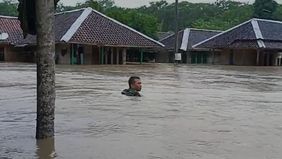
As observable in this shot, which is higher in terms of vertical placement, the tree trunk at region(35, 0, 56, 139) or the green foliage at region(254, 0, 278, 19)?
the green foliage at region(254, 0, 278, 19)

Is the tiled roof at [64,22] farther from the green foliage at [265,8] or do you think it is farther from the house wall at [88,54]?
the green foliage at [265,8]

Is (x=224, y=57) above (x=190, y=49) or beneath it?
beneath

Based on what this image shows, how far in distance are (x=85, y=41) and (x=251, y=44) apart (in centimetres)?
1678

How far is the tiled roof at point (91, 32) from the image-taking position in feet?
123

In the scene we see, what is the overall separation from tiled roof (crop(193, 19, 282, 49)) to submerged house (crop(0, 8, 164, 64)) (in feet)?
29.6

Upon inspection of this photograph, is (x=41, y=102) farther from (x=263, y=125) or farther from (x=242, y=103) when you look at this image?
(x=242, y=103)

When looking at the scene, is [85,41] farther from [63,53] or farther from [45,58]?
[45,58]

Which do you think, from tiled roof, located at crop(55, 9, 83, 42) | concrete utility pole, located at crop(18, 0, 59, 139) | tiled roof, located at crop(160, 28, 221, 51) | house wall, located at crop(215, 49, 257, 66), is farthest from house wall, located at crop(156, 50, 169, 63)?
concrete utility pole, located at crop(18, 0, 59, 139)

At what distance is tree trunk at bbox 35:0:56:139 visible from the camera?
5707 millimetres

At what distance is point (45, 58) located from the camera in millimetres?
5699

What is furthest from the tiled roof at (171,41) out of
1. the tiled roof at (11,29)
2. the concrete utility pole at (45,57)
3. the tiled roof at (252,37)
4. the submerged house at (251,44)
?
the concrete utility pole at (45,57)

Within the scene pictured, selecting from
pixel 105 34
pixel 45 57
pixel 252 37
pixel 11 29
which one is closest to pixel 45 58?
pixel 45 57

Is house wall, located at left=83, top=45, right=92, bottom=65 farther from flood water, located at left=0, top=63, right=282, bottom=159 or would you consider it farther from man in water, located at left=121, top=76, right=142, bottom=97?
man in water, located at left=121, top=76, right=142, bottom=97

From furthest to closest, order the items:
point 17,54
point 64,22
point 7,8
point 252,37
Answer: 1. point 7,8
2. point 252,37
3. point 17,54
4. point 64,22
